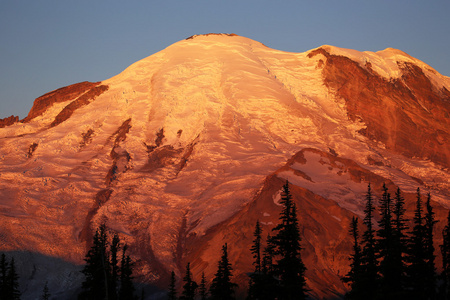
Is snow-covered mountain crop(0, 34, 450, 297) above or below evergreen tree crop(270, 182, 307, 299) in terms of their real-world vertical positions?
above

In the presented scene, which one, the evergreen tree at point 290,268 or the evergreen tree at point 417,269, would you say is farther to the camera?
the evergreen tree at point 290,268

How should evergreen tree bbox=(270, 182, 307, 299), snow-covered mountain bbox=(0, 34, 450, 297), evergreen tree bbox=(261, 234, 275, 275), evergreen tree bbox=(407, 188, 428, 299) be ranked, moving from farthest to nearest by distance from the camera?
snow-covered mountain bbox=(0, 34, 450, 297) < evergreen tree bbox=(261, 234, 275, 275) < evergreen tree bbox=(270, 182, 307, 299) < evergreen tree bbox=(407, 188, 428, 299)

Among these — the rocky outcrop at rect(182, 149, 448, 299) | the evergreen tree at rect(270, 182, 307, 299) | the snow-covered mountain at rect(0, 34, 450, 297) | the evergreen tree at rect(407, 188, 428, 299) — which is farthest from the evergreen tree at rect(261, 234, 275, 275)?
the snow-covered mountain at rect(0, 34, 450, 297)

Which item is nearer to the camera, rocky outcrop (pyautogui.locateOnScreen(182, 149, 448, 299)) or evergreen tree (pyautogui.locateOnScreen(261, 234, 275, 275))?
evergreen tree (pyautogui.locateOnScreen(261, 234, 275, 275))

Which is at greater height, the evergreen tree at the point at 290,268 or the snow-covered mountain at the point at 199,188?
the snow-covered mountain at the point at 199,188

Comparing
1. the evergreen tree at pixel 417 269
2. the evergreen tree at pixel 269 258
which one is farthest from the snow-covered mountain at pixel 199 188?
the evergreen tree at pixel 417 269

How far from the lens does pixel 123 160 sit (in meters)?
187

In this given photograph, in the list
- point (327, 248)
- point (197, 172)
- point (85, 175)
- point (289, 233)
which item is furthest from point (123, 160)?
point (289, 233)

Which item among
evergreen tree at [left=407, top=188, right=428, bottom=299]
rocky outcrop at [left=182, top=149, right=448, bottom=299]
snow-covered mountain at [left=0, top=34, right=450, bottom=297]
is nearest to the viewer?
evergreen tree at [left=407, top=188, right=428, bottom=299]

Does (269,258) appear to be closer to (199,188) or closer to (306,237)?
(306,237)

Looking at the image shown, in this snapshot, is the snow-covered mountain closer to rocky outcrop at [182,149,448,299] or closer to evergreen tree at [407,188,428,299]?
rocky outcrop at [182,149,448,299]

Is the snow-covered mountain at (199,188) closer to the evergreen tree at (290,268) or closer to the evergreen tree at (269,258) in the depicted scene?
the evergreen tree at (269,258)

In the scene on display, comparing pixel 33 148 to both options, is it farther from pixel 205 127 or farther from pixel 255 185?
pixel 255 185

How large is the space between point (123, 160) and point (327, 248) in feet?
236
